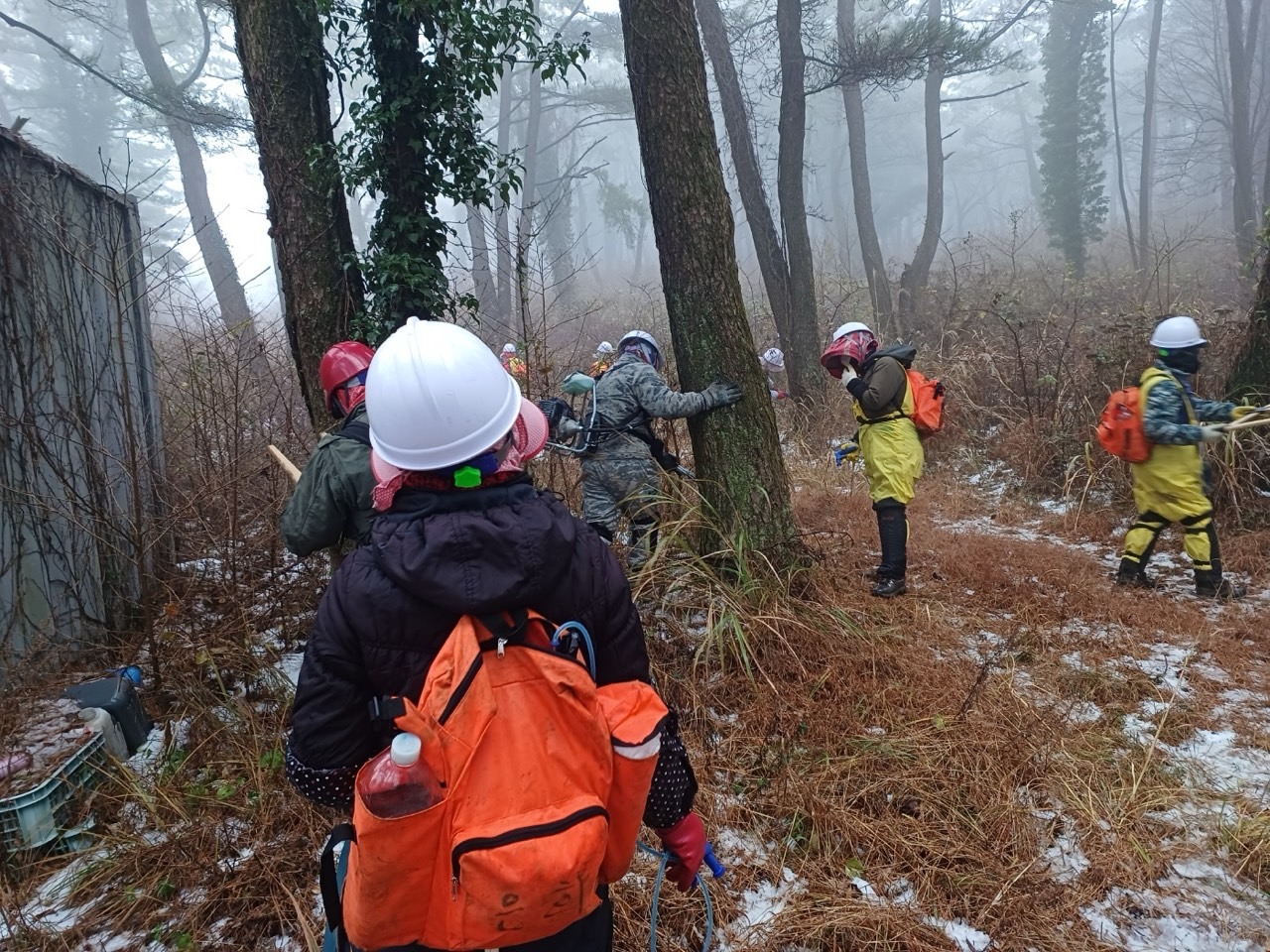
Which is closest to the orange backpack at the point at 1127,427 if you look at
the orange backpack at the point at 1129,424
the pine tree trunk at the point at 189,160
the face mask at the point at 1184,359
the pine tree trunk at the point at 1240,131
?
the orange backpack at the point at 1129,424

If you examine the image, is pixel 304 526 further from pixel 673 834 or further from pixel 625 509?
pixel 625 509

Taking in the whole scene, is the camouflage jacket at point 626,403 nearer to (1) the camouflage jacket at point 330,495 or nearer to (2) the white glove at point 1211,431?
(1) the camouflage jacket at point 330,495

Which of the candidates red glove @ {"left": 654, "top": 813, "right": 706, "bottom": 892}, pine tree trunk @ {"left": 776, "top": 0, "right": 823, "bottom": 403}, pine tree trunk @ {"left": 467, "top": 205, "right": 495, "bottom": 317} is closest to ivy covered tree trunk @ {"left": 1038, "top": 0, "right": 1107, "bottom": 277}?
pine tree trunk @ {"left": 776, "top": 0, "right": 823, "bottom": 403}

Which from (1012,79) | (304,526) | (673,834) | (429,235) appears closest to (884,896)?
(673,834)

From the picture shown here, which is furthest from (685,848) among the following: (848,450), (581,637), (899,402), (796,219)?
(796,219)

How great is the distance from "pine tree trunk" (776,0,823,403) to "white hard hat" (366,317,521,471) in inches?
305

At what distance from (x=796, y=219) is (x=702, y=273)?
20.6 ft

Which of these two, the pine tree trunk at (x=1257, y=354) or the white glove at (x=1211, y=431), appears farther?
the pine tree trunk at (x=1257, y=354)

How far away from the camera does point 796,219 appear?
9.27m

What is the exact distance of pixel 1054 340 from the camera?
7.82 m

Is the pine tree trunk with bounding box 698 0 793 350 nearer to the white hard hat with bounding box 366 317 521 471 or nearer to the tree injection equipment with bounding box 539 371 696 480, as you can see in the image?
the tree injection equipment with bounding box 539 371 696 480

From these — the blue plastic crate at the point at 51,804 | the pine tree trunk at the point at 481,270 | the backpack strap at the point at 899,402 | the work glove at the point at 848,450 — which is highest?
the pine tree trunk at the point at 481,270

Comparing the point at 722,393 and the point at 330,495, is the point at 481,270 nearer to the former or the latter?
the point at 722,393

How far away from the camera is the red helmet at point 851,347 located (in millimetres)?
4648
